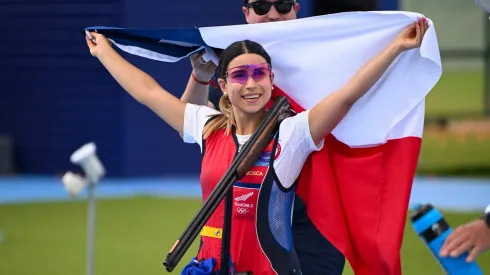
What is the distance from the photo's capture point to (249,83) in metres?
4.73

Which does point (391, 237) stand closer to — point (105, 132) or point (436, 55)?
point (436, 55)

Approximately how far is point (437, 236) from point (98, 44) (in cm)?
235

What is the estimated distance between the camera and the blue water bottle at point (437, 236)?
366 centimetres

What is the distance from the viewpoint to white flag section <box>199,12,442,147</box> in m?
4.96

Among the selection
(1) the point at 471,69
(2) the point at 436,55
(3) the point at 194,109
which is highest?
(2) the point at 436,55

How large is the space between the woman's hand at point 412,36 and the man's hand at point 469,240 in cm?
117

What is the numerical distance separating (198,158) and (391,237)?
38.1 feet

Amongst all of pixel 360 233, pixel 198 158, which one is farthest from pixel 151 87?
pixel 198 158

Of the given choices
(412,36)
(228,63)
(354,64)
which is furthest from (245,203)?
(412,36)

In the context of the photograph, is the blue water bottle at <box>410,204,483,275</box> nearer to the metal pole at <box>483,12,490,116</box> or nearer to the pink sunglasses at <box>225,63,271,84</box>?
the pink sunglasses at <box>225,63,271,84</box>

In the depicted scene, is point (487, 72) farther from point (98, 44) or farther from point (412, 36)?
point (412, 36)

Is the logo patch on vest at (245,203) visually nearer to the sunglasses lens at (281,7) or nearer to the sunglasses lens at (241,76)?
the sunglasses lens at (241,76)

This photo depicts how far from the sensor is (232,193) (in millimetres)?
4641

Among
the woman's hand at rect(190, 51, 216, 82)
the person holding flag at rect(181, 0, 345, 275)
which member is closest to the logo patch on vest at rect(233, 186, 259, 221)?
the person holding flag at rect(181, 0, 345, 275)
